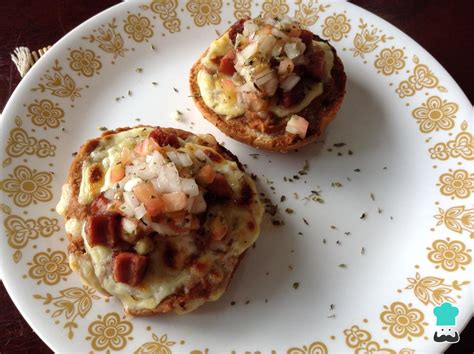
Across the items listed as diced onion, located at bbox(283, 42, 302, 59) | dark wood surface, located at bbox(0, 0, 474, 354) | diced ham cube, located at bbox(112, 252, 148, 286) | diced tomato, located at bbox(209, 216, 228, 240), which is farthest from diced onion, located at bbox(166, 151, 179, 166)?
dark wood surface, located at bbox(0, 0, 474, 354)

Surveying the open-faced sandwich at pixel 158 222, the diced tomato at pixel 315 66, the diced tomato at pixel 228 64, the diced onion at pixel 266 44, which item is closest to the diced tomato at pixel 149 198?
the open-faced sandwich at pixel 158 222

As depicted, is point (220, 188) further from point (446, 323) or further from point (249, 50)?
point (446, 323)

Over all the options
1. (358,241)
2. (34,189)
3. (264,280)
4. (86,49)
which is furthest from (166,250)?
(86,49)

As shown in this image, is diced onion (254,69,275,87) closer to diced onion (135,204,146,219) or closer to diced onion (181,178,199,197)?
diced onion (181,178,199,197)

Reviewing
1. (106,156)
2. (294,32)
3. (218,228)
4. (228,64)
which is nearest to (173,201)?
(218,228)

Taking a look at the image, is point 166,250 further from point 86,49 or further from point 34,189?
point 86,49
